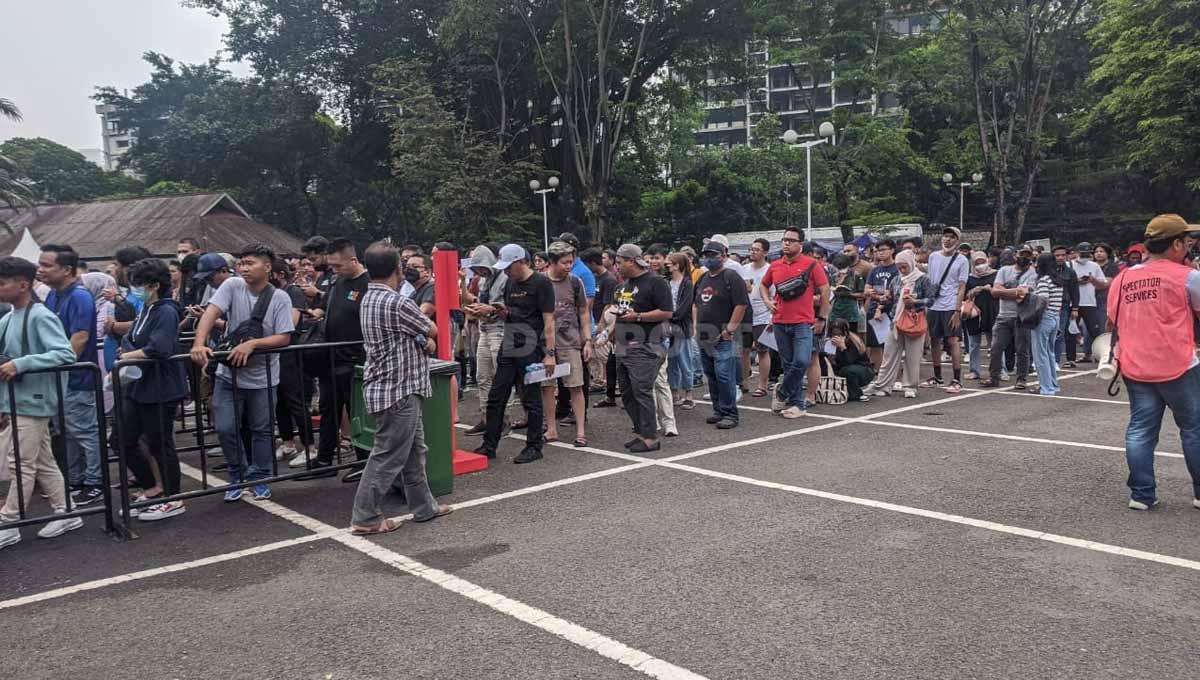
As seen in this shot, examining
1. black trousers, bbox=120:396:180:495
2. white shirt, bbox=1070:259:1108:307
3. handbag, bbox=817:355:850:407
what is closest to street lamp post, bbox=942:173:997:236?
white shirt, bbox=1070:259:1108:307

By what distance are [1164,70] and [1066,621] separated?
29680 millimetres

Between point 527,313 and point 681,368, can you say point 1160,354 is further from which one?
point 681,368

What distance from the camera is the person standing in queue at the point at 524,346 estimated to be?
24.5ft

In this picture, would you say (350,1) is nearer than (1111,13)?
No

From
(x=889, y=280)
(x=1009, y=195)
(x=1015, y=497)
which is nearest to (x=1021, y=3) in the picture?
(x=1009, y=195)

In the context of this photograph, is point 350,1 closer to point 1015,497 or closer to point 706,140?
point 1015,497

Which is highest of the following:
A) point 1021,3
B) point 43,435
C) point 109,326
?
point 1021,3

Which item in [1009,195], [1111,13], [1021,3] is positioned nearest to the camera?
[1021,3]

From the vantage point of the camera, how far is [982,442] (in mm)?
7703

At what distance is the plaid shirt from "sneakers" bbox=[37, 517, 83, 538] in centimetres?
231

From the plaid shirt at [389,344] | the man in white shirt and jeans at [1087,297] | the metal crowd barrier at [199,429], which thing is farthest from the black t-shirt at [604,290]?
the man in white shirt and jeans at [1087,297]

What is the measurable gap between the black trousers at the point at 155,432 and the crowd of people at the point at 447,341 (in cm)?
2

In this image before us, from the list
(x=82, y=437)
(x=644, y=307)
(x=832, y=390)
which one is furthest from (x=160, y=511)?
(x=832, y=390)

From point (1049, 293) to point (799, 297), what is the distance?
11.8 ft
